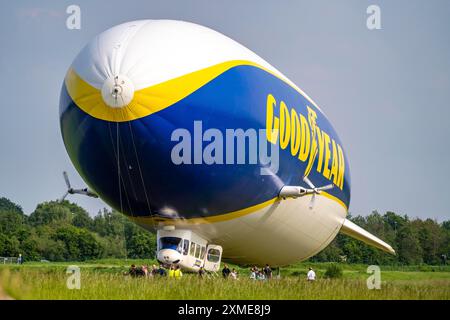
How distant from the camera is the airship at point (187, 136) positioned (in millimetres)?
20219

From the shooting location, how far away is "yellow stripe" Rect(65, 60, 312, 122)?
20.0m

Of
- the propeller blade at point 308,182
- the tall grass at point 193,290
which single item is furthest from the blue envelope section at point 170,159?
the tall grass at point 193,290

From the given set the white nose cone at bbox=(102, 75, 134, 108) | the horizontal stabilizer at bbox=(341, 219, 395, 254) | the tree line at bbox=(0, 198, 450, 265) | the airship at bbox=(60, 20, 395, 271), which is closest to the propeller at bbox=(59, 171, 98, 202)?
the airship at bbox=(60, 20, 395, 271)

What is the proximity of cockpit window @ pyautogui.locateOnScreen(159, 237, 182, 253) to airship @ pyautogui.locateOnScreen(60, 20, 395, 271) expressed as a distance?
0.10 feet

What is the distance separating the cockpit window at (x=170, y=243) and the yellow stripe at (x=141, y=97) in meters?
5.04

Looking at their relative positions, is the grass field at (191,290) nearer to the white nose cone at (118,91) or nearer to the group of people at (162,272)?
the group of people at (162,272)

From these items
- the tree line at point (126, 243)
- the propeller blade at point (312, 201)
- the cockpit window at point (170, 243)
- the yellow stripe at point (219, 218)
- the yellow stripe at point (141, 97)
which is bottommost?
the cockpit window at point (170, 243)

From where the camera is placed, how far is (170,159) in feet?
69.2

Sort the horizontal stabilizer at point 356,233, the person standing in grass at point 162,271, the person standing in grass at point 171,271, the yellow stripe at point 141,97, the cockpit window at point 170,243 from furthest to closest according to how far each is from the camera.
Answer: the horizontal stabilizer at point 356,233 → the person standing in grass at point 162,271 → the cockpit window at point 170,243 → the person standing in grass at point 171,271 → the yellow stripe at point 141,97

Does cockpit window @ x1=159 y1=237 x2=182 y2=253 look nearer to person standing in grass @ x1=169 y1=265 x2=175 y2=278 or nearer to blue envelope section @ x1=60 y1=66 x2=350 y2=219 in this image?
person standing in grass @ x1=169 y1=265 x2=175 y2=278

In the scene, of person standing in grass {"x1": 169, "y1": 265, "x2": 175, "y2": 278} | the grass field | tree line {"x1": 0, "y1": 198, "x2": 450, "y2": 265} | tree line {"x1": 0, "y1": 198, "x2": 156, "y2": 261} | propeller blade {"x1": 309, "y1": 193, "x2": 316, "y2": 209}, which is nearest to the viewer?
the grass field

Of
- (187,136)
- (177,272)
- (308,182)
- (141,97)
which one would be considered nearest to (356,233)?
(308,182)

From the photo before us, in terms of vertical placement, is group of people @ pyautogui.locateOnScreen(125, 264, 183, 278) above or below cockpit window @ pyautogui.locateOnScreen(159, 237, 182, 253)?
below
